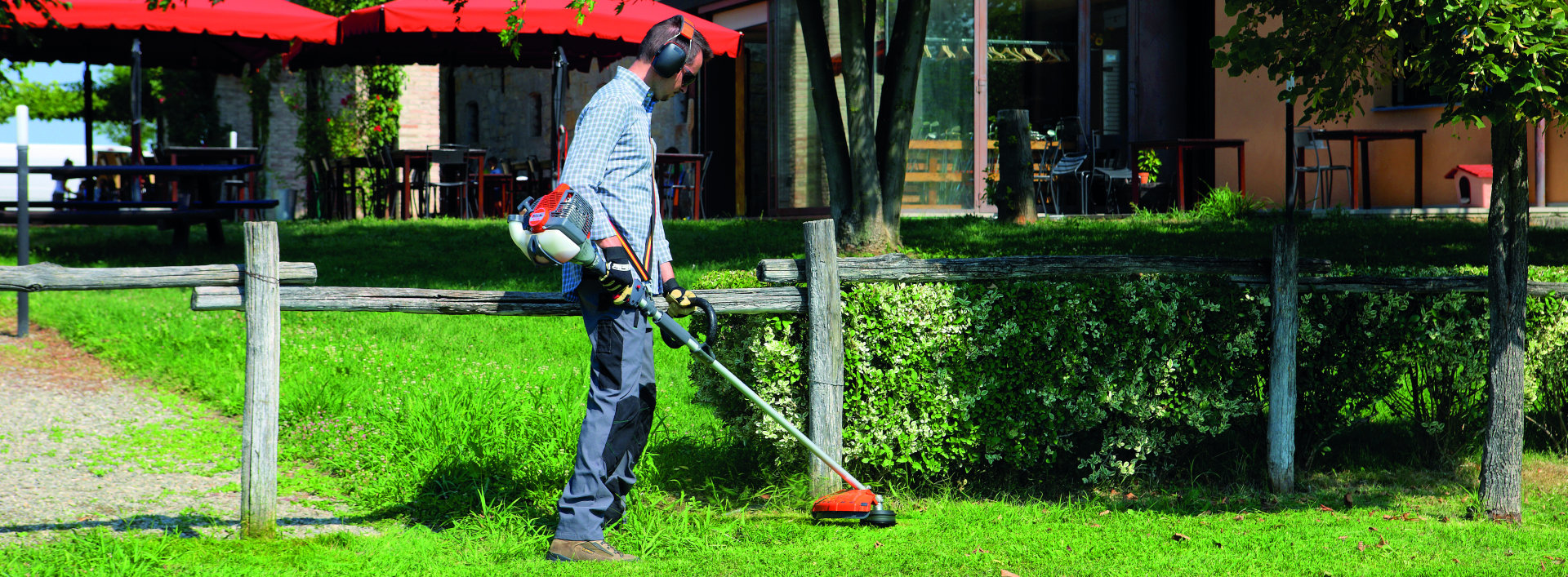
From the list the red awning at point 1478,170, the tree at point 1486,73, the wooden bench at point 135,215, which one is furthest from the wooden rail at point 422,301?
the red awning at point 1478,170

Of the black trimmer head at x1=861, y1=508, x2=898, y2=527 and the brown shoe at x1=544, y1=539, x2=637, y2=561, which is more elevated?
the black trimmer head at x1=861, y1=508, x2=898, y2=527

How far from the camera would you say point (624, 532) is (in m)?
4.50

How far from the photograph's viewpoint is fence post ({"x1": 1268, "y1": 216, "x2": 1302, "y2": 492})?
5023 mm

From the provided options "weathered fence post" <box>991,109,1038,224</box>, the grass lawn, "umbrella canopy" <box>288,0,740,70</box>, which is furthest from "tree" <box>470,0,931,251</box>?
"umbrella canopy" <box>288,0,740,70</box>

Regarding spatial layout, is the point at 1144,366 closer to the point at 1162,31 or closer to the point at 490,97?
the point at 1162,31

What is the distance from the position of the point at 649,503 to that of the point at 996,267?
1.68 metres

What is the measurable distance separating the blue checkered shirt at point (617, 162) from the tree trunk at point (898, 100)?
13.6ft

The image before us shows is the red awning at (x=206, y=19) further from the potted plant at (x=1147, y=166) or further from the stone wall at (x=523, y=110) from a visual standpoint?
the potted plant at (x=1147, y=166)

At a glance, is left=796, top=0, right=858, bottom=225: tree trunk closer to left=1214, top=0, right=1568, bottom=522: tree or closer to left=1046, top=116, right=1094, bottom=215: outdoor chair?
left=1214, top=0, right=1568, bottom=522: tree

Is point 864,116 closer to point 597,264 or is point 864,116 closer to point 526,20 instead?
point 597,264

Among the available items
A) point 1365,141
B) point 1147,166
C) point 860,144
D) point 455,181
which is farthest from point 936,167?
point 455,181

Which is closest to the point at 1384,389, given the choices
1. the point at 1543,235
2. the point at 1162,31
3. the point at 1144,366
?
the point at 1144,366

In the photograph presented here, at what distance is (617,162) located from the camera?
412cm

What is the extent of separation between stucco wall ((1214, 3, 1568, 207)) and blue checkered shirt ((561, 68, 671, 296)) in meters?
8.47
